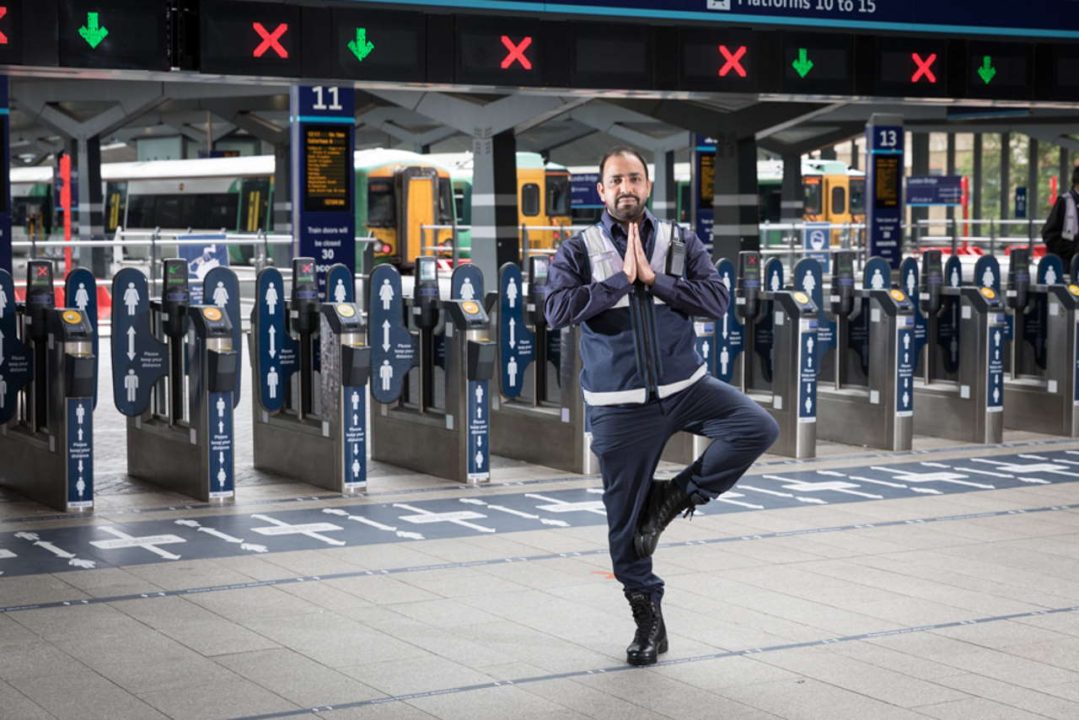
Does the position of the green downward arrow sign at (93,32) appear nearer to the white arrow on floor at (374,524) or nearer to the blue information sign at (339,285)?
the blue information sign at (339,285)

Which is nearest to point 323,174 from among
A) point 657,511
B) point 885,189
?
point 657,511

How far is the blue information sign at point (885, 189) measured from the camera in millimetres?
21688

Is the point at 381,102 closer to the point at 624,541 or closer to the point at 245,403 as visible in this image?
the point at 245,403

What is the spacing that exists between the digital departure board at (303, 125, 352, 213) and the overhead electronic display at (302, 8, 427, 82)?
3.69 metres

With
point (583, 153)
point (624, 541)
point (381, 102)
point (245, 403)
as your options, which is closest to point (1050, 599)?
point (624, 541)

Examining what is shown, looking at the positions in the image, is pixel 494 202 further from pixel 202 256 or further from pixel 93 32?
pixel 202 256

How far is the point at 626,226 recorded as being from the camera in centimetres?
541

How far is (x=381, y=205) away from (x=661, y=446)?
2573 centimetres

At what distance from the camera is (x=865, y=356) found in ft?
37.0

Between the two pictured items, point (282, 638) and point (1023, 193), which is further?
point (1023, 193)

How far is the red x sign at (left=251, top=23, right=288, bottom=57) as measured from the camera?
928 cm

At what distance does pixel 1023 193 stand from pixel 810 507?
32132 mm

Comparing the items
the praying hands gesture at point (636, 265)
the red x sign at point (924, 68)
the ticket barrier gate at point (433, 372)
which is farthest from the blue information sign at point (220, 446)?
the red x sign at point (924, 68)

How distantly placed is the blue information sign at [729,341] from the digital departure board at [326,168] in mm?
3939
